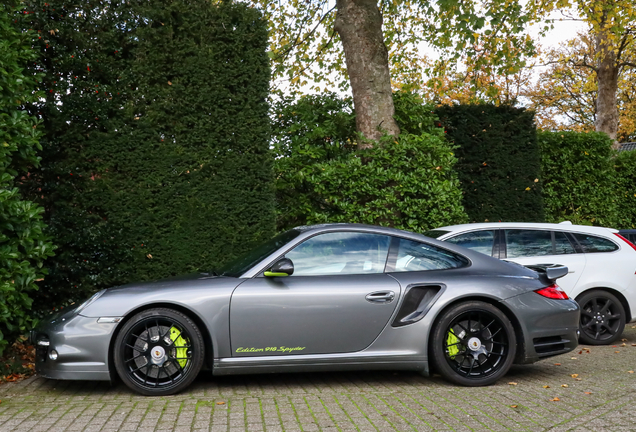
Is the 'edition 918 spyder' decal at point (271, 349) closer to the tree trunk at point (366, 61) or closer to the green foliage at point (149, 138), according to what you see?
the green foliage at point (149, 138)

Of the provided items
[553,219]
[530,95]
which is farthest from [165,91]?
[530,95]

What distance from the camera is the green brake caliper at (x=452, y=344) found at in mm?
5551

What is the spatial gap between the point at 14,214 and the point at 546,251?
20.3 ft

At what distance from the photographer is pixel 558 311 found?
225 inches

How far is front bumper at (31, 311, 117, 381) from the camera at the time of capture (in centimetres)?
507

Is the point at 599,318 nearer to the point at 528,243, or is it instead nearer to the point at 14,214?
the point at 528,243

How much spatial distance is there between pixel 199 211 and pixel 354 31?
4.90m

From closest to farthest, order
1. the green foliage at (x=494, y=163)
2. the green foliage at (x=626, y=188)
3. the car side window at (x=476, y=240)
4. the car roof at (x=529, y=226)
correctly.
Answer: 1. the car side window at (x=476, y=240)
2. the car roof at (x=529, y=226)
3. the green foliage at (x=494, y=163)
4. the green foliage at (x=626, y=188)

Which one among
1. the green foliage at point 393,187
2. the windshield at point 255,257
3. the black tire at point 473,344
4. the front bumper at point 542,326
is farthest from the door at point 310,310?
the green foliage at point 393,187

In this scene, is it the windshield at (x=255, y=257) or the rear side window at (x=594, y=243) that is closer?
the windshield at (x=255, y=257)

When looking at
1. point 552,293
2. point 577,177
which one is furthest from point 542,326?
point 577,177

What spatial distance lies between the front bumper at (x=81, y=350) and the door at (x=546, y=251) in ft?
16.6

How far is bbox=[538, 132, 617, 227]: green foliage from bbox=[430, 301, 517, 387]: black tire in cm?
865

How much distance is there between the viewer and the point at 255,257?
5801 millimetres
